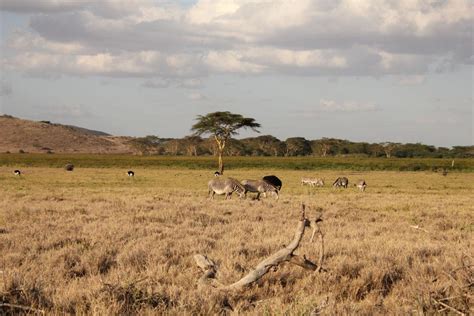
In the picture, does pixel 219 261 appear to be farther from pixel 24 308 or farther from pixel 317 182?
pixel 317 182

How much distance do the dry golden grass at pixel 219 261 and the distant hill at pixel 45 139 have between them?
137811mm

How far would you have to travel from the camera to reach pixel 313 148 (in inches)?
5453

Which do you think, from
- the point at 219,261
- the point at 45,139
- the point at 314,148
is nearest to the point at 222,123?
the point at 219,261

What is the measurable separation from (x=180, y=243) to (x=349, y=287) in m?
4.04

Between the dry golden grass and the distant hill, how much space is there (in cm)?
13781

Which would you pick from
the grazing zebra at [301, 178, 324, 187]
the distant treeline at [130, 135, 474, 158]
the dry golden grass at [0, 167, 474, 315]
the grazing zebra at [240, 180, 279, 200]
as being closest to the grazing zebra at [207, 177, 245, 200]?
the grazing zebra at [240, 180, 279, 200]

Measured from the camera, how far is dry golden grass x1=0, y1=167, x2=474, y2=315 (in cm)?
556

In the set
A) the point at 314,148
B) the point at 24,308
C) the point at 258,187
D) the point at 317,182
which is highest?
the point at 314,148

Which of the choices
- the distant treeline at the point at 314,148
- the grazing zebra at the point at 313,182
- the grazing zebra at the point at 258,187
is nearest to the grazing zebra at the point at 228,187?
Result: the grazing zebra at the point at 258,187

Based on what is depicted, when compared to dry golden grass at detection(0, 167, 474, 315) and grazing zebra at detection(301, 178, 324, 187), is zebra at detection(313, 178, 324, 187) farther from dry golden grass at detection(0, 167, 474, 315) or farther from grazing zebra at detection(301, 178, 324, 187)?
dry golden grass at detection(0, 167, 474, 315)

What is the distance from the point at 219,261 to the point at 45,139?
160 meters

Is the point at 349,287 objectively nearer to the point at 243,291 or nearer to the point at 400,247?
the point at 243,291

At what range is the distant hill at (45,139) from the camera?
147750 mm

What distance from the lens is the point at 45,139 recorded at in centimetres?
15775
